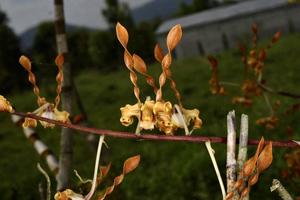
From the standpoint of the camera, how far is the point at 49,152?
8.10 ft

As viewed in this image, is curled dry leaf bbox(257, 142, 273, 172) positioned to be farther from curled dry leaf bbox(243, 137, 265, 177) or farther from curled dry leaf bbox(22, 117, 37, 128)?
curled dry leaf bbox(22, 117, 37, 128)

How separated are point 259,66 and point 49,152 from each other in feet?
3.66

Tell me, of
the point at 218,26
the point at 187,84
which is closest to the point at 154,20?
the point at 218,26

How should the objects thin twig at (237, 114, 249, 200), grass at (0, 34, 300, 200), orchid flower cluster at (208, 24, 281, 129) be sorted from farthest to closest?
grass at (0, 34, 300, 200) < orchid flower cluster at (208, 24, 281, 129) < thin twig at (237, 114, 249, 200)

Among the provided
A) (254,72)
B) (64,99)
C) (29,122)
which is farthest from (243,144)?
(254,72)

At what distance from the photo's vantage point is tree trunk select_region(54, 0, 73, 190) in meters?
2.22

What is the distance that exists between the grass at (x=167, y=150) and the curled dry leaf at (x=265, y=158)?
109cm

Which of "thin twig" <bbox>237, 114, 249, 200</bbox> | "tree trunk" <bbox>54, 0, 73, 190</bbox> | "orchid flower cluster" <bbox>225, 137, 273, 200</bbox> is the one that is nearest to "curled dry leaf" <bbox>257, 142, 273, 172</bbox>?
"orchid flower cluster" <bbox>225, 137, 273, 200</bbox>

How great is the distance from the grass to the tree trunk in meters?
0.44

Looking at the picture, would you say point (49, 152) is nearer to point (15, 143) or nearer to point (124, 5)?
point (15, 143)

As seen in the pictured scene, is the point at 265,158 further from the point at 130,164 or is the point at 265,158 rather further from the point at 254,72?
the point at 254,72

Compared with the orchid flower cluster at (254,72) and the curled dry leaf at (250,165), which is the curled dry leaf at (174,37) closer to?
the curled dry leaf at (250,165)

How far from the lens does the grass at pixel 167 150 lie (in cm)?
611

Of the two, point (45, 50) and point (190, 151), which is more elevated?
point (45, 50)
